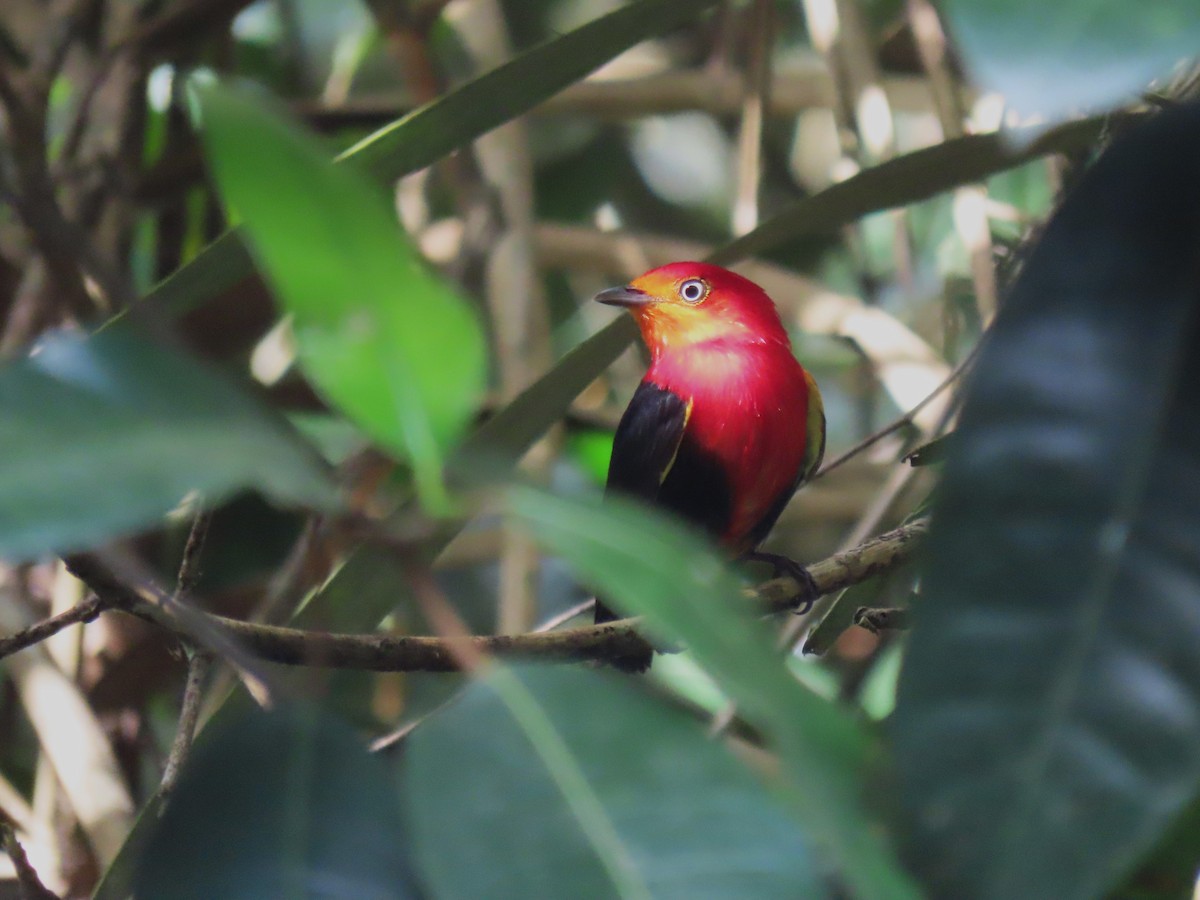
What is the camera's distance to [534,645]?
1.33m

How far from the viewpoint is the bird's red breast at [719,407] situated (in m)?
2.66

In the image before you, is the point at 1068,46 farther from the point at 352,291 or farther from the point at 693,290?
the point at 693,290

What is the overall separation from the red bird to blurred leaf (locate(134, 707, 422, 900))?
165 centimetres

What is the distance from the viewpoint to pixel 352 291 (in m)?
0.65

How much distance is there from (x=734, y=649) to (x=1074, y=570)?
0.22 metres

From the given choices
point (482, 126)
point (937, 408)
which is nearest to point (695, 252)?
point (937, 408)

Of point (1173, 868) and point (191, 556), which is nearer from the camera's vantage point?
point (1173, 868)

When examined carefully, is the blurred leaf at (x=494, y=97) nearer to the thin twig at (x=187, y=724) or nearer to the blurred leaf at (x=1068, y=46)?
the thin twig at (x=187, y=724)

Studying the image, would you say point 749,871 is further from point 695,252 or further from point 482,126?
point 695,252

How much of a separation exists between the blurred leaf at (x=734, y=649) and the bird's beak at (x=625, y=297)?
85.7 inches

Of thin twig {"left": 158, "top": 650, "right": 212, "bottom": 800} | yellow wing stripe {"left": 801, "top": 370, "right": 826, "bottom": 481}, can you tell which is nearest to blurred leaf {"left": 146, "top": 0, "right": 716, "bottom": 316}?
thin twig {"left": 158, "top": 650, "right": 212, "bottom": 800}

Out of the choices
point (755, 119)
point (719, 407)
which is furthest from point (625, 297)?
point (755, 119)

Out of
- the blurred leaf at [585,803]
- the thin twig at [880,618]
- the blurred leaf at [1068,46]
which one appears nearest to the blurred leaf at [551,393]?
the thin twig at [880,618]

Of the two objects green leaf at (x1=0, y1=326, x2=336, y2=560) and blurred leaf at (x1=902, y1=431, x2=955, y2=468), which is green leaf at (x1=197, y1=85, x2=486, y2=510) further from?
Answer: blurred leaf at (x1=902, y1=431, x2=955, y2=468)
